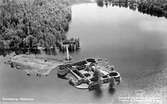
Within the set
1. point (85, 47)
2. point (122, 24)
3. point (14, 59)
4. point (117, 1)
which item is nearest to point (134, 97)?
point (85, 47)

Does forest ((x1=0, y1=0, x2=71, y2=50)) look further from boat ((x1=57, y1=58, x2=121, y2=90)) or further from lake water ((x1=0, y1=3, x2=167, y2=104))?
boat ((x1=57, y1=58, x2=121, y2=90))

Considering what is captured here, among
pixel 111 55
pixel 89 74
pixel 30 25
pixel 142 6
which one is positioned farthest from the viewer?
pixel 142 6

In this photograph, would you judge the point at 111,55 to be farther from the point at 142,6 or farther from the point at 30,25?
the point at 142,6

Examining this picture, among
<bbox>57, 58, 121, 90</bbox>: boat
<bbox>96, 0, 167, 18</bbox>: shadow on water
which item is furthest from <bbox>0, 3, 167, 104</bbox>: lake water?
<bbox>96, 0, 167, 18</bbox>: shadow on water

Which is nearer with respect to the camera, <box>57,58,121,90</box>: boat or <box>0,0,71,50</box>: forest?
<box>57,58,121,90</box>: boat

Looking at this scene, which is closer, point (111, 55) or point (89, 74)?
point (89, 74)

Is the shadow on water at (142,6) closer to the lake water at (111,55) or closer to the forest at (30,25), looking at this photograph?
the lake water at (111,55)

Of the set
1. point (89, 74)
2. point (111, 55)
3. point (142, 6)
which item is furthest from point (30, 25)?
point (142, 6)

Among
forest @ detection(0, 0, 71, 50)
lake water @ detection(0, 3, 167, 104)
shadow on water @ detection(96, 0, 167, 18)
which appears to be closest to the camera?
lake water @ detection(0, 3, 167, 104)

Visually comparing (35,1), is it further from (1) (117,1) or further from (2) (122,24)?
(1) (117,1)
